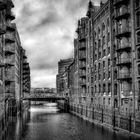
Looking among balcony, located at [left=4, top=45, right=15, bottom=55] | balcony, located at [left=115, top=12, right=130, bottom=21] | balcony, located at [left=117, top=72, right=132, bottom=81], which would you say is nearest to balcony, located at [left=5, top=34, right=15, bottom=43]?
balcony, located at [left=4, top=45, right=15, bottom=55]

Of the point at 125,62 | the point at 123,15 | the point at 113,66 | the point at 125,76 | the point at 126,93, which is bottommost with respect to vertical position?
the point at 126,93

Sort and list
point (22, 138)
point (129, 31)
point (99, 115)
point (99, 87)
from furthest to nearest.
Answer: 1. point (99, 87)
2. point (99, 115)
3. point (129, 31)
4. point (22, 138)

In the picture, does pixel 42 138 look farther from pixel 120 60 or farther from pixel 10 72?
pixel 10 72

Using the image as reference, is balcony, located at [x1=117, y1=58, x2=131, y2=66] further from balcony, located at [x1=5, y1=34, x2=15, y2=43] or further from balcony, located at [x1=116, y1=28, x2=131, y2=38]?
balcony, located at [x1=5, y1=34, x2=15, y2=43]

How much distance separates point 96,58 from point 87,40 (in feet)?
→ 27.1

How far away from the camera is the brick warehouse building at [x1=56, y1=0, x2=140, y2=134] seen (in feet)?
124

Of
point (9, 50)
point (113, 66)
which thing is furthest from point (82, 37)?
point (113, 66)

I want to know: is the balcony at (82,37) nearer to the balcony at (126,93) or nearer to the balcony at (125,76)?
the balcony at (125,76)

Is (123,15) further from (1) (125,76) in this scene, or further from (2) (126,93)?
(2) (126,93)

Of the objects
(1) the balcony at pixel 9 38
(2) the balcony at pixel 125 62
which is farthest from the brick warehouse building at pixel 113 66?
(1) the balcony at pixel 9 38

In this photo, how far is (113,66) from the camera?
45656 millimetres

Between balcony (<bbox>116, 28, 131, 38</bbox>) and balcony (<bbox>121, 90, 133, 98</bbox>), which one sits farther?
balcony (<bbox>116, 28, 131, 38</bbox>)

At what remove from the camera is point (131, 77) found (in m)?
39.0

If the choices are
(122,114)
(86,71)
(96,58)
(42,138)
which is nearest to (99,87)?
(96,58)
